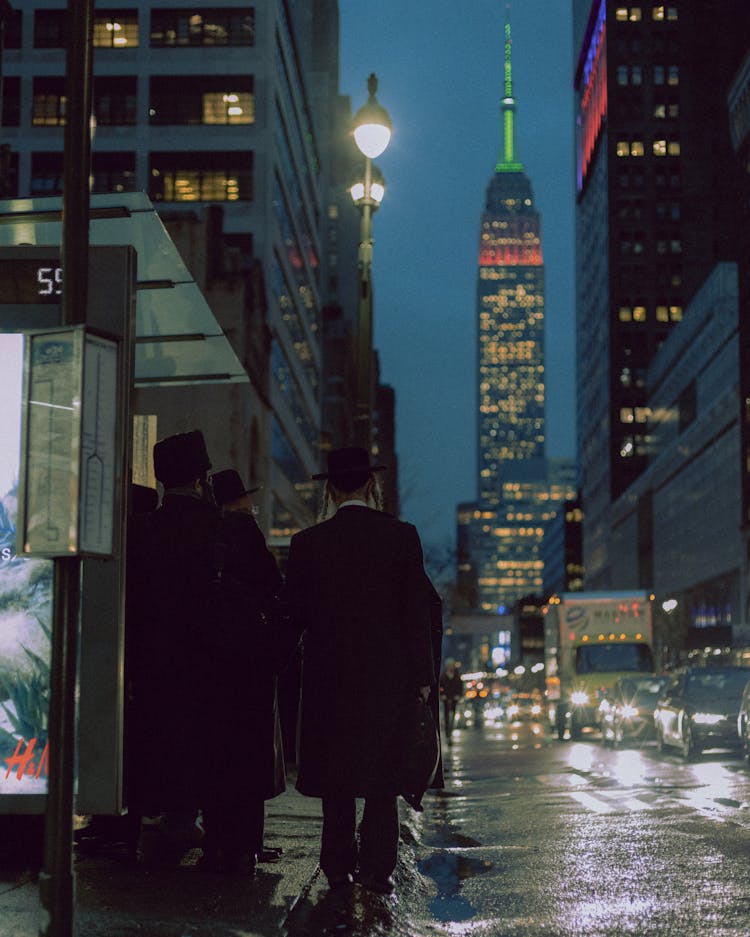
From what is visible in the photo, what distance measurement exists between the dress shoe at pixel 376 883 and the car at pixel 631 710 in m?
20.5

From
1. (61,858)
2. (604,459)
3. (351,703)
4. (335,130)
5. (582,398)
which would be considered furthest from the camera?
(582,398)

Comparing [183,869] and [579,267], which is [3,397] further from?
[579,267]

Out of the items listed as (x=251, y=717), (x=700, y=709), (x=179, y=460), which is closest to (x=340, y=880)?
(x=251, y=717)

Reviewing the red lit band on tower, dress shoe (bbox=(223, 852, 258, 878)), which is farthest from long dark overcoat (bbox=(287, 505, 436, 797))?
the red lit band on tower

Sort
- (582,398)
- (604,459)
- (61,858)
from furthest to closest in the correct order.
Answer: (582,398) < (604,459) < (61,858)

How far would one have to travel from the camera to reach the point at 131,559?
259 inches

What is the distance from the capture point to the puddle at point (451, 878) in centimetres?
586

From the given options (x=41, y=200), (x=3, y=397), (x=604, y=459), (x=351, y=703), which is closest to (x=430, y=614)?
(x=351, y=703)

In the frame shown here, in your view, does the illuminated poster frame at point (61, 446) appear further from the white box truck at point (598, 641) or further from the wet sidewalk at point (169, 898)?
the white box truck at point (598, 641)

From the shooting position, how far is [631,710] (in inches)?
1049

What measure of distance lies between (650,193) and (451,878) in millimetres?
141613

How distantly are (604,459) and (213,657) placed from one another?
465ft

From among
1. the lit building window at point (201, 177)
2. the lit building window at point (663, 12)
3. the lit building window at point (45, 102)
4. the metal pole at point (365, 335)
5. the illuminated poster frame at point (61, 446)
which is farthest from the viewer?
the lit building window at point (663, 12)

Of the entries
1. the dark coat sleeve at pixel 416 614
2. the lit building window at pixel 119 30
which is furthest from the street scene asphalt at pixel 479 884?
the lit building window at pixel 119 30
